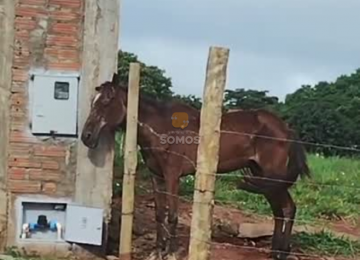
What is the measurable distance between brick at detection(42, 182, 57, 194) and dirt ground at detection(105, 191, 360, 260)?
0.85 metres

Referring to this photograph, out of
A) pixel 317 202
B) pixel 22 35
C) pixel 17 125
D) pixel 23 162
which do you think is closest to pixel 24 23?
pixel 22 35

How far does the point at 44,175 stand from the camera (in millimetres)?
8797

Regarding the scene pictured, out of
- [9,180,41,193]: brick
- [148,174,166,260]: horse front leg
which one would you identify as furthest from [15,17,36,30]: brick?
[148,174,166,260]: horse front leg

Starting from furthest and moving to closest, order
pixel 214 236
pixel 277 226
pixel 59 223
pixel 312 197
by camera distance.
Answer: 1. pixel 312 197
2. pixel 214 236
3. pixel 277 226
4. pixel 59 223

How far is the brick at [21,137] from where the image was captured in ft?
28.7

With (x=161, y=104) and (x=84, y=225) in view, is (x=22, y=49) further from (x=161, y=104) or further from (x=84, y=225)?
(x=84, y=225)

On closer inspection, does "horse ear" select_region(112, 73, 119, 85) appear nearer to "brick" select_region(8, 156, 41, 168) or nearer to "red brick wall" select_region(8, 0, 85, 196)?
"red brick wall" select_region(8, 0, 85, 196)

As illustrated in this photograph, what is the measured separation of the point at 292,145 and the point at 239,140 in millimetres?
563

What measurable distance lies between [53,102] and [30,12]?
873 millimetres

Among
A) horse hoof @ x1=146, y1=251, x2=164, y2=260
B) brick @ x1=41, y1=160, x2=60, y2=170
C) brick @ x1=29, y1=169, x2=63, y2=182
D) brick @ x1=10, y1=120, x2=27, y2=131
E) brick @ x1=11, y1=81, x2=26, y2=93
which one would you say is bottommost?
horse hoof @ x1=146, y1=251, x2=164, y2=260

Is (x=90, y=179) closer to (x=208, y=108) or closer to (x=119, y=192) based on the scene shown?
(x=119, y=192)

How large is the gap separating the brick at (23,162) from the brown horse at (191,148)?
1.72ft

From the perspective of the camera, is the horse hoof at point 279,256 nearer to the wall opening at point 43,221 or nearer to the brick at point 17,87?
the wall opening at point 43,221

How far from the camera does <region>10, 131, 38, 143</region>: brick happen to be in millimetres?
8750
